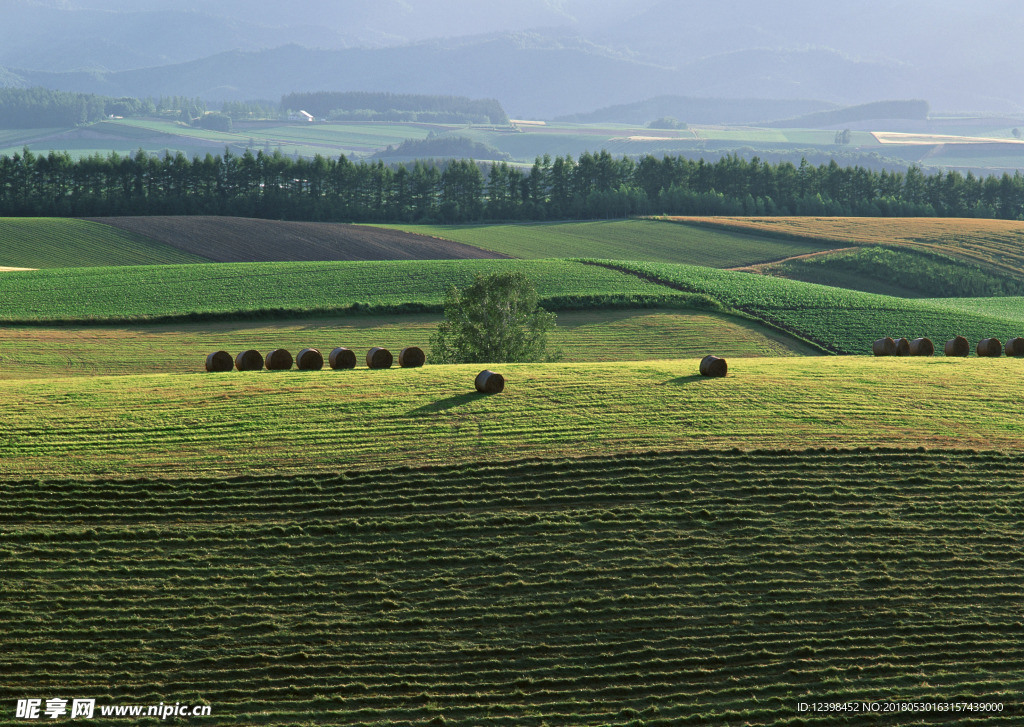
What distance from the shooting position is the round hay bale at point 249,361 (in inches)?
1508

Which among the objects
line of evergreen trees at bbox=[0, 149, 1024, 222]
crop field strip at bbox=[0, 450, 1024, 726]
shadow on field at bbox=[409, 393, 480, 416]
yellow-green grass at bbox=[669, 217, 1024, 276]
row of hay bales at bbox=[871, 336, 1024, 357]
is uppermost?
line of evergreen trees at bbox=[0, 149, 1024, 222]

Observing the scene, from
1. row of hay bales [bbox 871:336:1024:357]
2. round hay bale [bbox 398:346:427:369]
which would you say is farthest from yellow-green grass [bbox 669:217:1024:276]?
round hay bale [bbox 398:346:427:369]

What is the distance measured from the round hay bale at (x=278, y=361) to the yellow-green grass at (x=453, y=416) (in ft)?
6.86

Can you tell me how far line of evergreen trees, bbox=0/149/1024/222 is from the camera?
107m

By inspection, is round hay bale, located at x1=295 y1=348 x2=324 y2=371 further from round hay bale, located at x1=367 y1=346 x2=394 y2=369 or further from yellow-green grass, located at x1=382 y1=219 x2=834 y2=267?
yellow-green grass, located at x1=382 y1=219 x2=834 y2=267

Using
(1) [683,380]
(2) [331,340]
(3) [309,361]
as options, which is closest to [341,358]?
(3) [309,361]

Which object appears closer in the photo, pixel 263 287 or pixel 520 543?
pixel 520 543

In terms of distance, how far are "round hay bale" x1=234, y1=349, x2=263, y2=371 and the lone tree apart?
31.7 feet

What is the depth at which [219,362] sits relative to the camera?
38219mm

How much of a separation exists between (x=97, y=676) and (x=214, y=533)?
5235mm

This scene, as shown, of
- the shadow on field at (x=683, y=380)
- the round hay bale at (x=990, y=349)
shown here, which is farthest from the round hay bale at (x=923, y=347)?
the shadow on field at (x=683, y=380)

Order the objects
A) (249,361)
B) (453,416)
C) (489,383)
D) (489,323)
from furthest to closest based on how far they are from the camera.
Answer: (489,323) < (249,361) < (489,383) < (453,416)

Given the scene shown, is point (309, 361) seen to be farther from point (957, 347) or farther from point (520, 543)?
point (957, 347)

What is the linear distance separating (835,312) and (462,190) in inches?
2640
